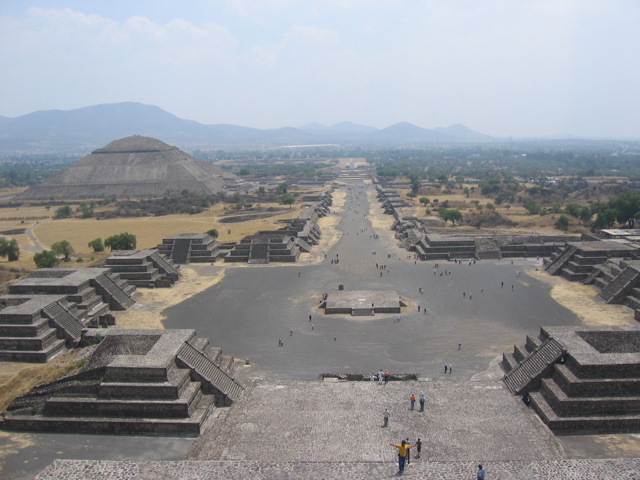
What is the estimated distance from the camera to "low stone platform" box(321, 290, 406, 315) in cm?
3675

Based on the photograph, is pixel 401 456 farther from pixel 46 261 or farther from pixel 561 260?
pixel 46 261

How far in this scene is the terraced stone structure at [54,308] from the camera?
29.0 meters

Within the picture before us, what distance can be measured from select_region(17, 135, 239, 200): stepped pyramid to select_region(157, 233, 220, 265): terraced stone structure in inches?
2944

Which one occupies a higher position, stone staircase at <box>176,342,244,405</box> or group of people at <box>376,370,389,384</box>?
stone staircase at <box>176,342,244,405</box>

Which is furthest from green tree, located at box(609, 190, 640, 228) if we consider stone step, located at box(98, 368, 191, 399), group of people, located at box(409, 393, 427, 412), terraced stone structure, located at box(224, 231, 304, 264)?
stone step, located at box(98, 368, 191, 399)

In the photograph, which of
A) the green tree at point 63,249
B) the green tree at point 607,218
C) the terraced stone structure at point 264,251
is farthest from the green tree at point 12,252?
the green tree at point 607,218

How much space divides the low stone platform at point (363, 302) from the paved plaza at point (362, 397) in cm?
78

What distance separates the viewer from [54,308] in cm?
3167

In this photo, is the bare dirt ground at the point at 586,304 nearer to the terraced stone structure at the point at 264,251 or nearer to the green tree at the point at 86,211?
the terraced stone structure at the point at 264,251

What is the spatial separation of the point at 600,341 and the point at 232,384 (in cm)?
1969

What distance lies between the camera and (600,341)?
81.0 ft

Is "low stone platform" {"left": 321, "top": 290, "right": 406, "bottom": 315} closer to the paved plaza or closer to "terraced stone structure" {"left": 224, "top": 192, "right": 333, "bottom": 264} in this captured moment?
the paved plaza

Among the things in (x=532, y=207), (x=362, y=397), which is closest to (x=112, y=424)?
(x=362, y=397)

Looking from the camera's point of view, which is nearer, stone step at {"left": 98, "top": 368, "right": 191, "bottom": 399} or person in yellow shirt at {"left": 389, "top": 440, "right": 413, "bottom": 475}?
person in yellow shirt at {"left": 389, "top": 440, "right": 413, "bottom": 475}
